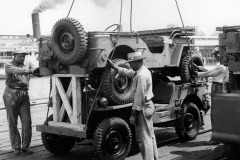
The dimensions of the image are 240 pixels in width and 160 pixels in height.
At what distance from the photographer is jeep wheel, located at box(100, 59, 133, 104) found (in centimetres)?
619

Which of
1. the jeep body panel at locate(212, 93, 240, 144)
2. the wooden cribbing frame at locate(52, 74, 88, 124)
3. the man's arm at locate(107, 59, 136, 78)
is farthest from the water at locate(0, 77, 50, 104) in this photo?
the jeep body panel at locate(212, 93, 240, 144)

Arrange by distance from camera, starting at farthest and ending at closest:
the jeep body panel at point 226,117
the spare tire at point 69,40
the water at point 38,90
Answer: the water at point 38,90, the spare tire at point 69,40, the jeep body panel at point 226,117

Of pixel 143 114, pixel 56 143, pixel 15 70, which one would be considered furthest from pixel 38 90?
pixel 143 114

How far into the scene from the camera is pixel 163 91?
8242 millimetres

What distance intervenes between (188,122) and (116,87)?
2350 millimetres

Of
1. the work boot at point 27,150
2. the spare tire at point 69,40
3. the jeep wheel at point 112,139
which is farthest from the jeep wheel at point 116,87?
the work boot at point 27,150

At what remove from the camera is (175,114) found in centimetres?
752

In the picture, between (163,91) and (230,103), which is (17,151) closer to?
(163,91)

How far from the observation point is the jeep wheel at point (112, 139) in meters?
5.88

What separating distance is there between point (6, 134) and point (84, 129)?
3633mm

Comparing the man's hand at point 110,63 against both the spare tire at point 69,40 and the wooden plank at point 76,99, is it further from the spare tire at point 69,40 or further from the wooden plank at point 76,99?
the wooden plank at point 76,99

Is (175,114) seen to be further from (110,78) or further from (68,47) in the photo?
(68,47)

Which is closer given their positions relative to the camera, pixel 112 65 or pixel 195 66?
pixel 112 65

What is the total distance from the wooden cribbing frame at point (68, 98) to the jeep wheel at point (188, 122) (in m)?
2.40
